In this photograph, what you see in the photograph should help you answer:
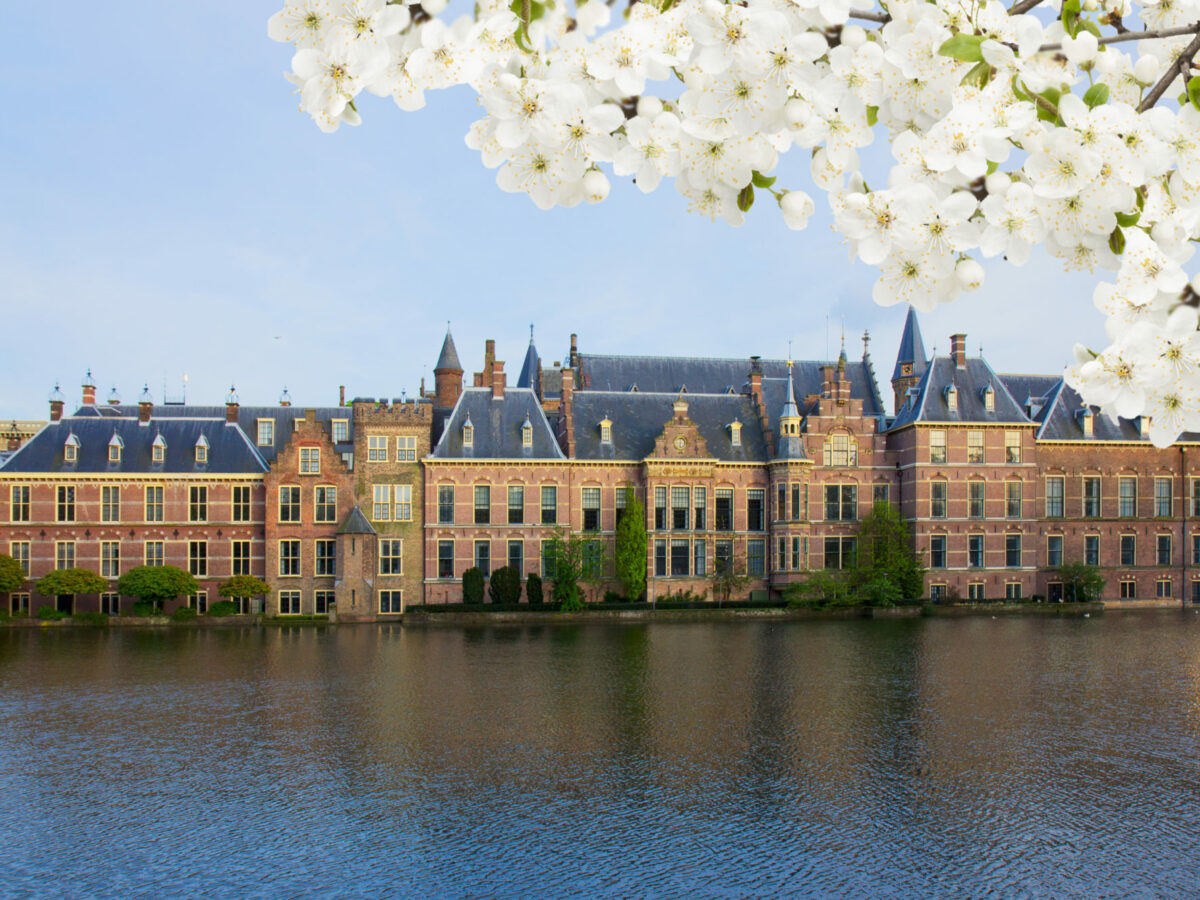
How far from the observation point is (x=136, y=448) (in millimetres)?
44594

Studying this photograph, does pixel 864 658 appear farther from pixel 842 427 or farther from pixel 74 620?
pixel 74 620

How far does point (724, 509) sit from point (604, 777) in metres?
32.2

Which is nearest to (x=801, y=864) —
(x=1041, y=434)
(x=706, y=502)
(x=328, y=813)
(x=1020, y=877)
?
(x=1020, y=877)

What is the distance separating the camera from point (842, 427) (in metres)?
47.8

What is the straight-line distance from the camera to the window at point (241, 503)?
147ft

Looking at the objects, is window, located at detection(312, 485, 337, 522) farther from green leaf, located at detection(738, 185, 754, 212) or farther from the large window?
green leaf, located at detection(738, 185, 754, 212)

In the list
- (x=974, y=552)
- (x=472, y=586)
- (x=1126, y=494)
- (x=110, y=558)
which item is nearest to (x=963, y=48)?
(x=472, y=586)

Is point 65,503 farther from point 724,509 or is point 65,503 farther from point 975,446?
point 975,446

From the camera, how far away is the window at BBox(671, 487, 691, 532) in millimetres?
46188

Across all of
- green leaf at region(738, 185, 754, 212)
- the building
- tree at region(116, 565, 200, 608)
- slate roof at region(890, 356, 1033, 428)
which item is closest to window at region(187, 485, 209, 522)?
the building

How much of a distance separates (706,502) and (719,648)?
15.4 m

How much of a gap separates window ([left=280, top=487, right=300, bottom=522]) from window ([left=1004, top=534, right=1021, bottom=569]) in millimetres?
34408

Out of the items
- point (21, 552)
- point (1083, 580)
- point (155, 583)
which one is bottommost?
point (1083, 580)

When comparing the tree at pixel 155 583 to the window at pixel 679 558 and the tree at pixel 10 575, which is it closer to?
the tree at pixel 10 575
